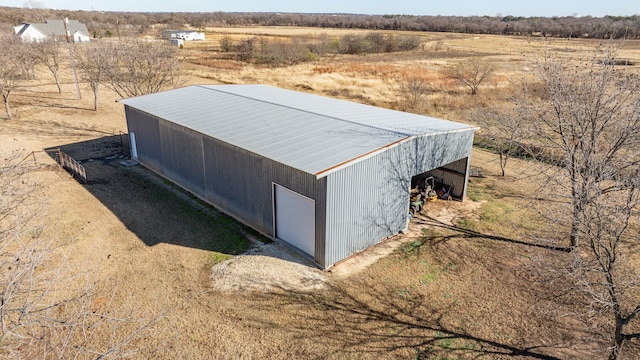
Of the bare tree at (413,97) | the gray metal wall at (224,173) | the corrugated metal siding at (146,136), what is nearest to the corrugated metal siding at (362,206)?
the gray metal wall at (224,173)

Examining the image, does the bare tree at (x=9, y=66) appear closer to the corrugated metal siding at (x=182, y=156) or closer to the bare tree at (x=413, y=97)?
the corrugated metal siding at (x=182, y=156)

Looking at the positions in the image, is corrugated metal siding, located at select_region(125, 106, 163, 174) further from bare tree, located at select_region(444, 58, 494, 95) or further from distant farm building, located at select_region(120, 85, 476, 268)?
bare tree, located at select_region(444, 58, 494, 95)

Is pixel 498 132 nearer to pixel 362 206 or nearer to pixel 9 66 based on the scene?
pixel 362 206

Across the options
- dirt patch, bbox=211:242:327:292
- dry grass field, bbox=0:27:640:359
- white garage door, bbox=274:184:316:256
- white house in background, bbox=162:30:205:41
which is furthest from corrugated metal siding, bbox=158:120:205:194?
white house in background, bbox=162:30:205:41

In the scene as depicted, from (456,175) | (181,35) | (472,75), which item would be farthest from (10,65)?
(181,35)

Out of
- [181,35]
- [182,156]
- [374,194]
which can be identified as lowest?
[182,156]

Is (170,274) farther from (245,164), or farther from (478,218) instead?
(478,218)
